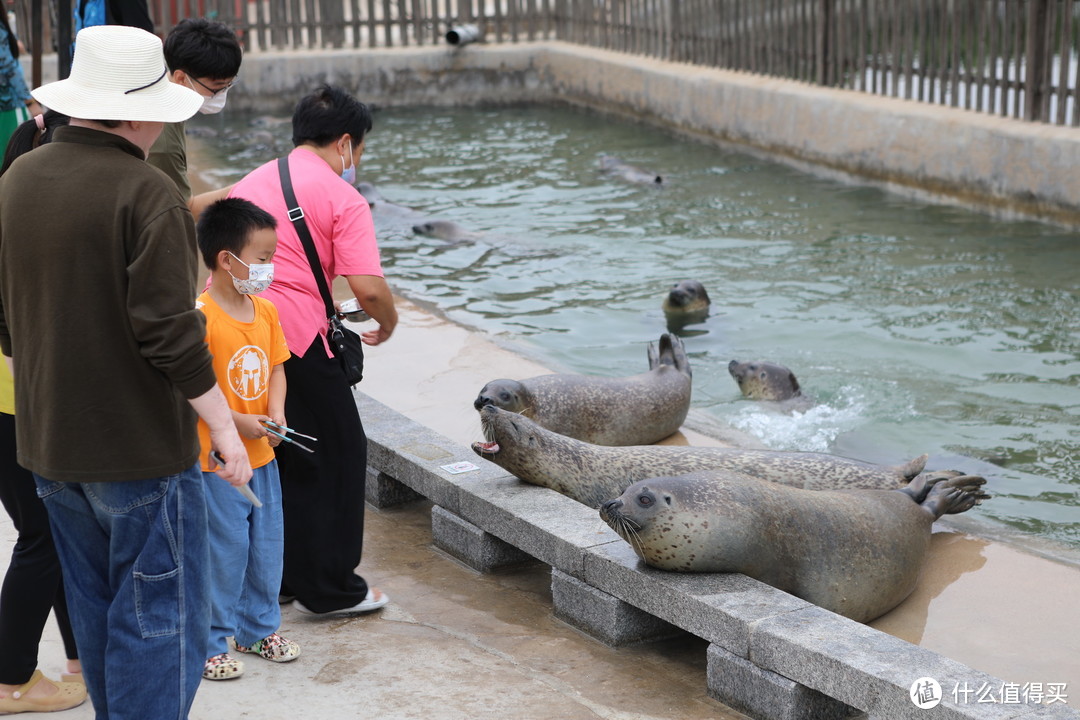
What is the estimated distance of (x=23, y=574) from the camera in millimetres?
3678

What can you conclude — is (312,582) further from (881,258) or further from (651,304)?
(881,258)

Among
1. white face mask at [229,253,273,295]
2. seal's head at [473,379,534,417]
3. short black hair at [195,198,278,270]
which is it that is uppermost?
short black hair at [195,198,278,270]

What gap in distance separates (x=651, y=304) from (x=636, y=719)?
645cm

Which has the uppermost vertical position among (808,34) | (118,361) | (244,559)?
(808,34)

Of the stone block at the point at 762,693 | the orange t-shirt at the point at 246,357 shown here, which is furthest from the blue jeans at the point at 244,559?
the stone block at the point at 762,693

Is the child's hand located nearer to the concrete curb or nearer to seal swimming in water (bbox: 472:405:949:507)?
the concrete curb

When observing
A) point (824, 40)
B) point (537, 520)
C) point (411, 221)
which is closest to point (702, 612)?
point (537, 520)

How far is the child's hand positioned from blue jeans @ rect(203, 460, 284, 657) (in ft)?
0.58

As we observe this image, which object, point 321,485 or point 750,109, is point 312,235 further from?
point 750,109

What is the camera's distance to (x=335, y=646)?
14.2ft

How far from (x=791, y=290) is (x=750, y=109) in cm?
554

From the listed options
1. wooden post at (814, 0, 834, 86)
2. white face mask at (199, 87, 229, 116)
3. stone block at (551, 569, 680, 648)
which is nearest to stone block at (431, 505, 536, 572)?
stone block at (551, 569, 680, 648)

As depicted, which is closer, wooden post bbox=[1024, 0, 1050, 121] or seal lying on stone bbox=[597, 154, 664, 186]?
wooden post bbox=[1024, 0, 1050, 121]

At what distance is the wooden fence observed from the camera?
11875mm
